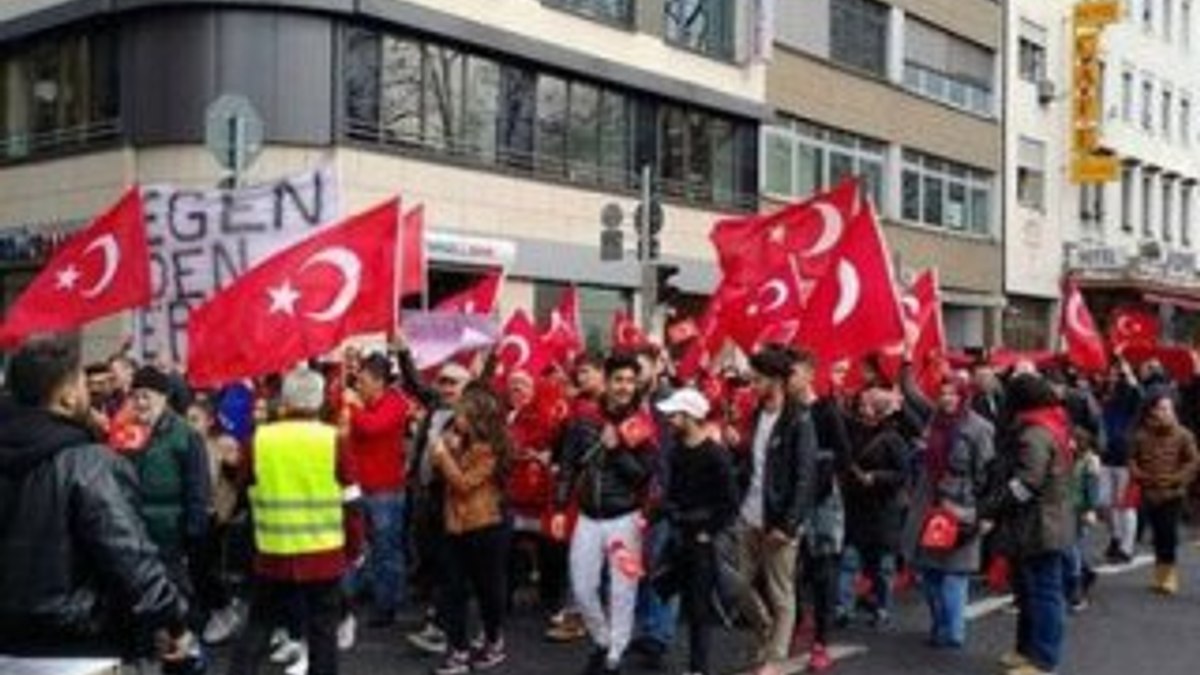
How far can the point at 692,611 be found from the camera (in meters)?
10.1

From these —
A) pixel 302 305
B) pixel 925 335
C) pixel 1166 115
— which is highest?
pixel 1166 115

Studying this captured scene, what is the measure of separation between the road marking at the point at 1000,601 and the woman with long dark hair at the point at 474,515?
3.70 m

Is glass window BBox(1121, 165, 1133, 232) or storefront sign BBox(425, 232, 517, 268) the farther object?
glass window BBox(1121, 165, 1133, 232)

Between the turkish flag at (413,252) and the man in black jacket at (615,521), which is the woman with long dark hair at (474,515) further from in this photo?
the turkish flag at (413,252)

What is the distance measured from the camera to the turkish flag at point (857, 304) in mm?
11867

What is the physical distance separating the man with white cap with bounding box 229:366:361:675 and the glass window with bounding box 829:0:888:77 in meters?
29.2

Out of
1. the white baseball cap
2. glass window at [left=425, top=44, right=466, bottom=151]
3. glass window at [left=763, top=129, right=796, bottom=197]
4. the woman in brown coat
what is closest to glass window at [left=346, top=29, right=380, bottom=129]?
glass window at [left=425, top=44, right=466, bottom=151]

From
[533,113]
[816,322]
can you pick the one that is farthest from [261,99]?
[816,322]

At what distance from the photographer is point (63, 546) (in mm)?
5656

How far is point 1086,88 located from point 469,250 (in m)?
25.9

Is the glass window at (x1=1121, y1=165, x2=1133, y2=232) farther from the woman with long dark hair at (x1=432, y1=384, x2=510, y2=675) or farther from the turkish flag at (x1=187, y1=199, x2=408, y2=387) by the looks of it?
the turkish flag at (x1=187, y1=199, x2=408, y2=387)

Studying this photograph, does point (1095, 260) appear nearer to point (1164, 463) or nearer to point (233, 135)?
point (1164, 463)

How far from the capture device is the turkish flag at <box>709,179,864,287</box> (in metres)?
12.7

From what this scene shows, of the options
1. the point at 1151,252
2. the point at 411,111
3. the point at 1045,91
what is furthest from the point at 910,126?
the point at 411,111
